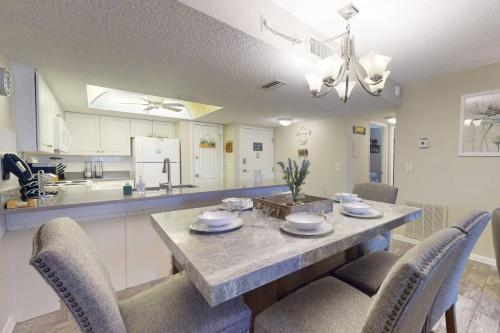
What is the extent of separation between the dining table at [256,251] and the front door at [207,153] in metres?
3.31

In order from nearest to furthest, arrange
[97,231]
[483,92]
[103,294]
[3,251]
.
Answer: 1. [103,294]
2. [3,251]
3. [97,231]
4. [483,92]

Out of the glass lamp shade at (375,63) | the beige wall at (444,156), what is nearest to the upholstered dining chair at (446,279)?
the glass lamp shade at (375,63)

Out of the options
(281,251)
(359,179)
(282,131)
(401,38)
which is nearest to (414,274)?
(281,251)

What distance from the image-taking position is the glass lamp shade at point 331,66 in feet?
4.85

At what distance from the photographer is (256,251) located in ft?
2.89

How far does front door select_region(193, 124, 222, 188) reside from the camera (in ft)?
15.5

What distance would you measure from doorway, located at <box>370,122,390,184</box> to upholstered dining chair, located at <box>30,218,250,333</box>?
506 centimetres

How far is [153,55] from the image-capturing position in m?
1.64

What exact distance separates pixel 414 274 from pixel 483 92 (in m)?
3.14

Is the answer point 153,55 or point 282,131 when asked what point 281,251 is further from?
point 282,131

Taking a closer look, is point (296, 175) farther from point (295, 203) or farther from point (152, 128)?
point (152, 128)

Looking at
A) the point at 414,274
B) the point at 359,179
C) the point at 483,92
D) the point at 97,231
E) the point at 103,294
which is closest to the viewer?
the point at 414,274

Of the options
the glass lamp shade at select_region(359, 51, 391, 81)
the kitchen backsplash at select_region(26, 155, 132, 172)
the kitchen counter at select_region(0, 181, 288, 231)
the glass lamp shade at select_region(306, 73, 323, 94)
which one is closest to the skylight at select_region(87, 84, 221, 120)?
the kitchen backsplash at select_region(26, 155, 132, 172)

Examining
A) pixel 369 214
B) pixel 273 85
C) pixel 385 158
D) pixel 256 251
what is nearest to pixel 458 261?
pixel 369 214
